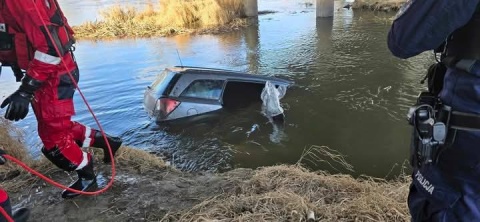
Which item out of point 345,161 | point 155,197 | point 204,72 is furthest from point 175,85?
point 155,197

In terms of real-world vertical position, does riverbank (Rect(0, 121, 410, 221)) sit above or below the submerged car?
above

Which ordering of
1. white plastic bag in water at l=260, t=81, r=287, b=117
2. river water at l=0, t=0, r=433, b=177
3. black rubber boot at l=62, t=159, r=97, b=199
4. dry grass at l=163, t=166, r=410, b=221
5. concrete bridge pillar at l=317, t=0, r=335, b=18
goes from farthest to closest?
concrete bridge pillar at l=317, t=0, r=335, b=18 < white plastic bag in water at l=260, t=81, r=287, b=117 < river water at l=0, t=0, r=433, b=177 < black rubber boot at l=62, t=159, r=97, b=199 < dry grass at l=163, t=166, r=410, b=221

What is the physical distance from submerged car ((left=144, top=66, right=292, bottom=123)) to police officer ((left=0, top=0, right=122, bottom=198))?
11.4ft

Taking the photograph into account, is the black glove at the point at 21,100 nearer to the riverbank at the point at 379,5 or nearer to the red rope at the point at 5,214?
the red rope at the point at 5,214

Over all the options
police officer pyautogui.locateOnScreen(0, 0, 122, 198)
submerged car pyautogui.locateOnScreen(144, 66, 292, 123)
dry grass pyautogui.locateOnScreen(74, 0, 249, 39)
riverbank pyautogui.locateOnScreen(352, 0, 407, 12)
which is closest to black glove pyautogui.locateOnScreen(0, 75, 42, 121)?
police officer pyautogui.locateOnScreen(0, 0, 122, 198)

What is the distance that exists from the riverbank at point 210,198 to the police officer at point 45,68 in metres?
0.37

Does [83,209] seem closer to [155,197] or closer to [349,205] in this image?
[155,197]

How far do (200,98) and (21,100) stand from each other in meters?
4.49

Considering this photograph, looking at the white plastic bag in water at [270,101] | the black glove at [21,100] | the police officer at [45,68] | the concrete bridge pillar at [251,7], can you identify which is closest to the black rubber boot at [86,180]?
the police officer at [45,68]

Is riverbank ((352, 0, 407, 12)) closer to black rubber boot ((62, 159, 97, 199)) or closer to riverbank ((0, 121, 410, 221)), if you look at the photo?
riverbank ((0, 121, 410, 221))

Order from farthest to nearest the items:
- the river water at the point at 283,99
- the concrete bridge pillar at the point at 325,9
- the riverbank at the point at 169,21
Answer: the concrete bridge pillar at the point at 325,9, the riverbank at the point at 169,21, the river water at the point at 283,99

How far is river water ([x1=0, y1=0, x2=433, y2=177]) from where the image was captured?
6.36 m

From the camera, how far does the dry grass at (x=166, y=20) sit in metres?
19.1

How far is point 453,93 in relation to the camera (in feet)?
5.18
